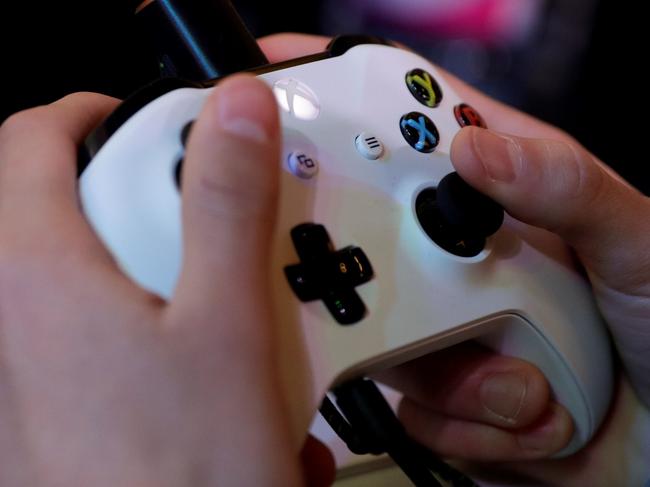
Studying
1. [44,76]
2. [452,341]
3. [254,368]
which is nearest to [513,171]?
[452,341]

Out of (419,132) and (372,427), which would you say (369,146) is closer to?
(419,132)

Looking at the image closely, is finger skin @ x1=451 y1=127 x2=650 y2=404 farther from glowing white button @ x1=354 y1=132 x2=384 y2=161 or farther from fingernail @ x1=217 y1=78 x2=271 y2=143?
fingernail @ x1=217 y1=78 x2=271 y2=143

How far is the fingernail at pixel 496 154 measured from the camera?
1.44ft

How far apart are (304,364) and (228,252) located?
86mm

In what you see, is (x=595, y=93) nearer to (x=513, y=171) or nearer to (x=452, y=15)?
(x=452, y=15)

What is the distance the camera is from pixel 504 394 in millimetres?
523

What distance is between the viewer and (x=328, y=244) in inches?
15.7

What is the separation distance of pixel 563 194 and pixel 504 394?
0.54ft

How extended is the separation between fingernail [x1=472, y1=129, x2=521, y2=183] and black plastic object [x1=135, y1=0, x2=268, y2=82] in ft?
0.56

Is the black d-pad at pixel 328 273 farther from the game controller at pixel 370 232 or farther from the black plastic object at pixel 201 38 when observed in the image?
the black plastic object at pixel 201 38

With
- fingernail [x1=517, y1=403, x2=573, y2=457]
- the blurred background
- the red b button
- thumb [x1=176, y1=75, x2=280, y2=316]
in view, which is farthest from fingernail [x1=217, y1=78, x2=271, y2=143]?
the blurred background

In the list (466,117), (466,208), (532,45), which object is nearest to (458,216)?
(466,208)

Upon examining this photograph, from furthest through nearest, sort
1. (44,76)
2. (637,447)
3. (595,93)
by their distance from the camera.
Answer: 1. (595,93)
2. (44,76)
3. (637,447)

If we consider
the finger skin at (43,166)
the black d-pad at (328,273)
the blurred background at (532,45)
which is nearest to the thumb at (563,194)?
the black d-pad at (328,273)
